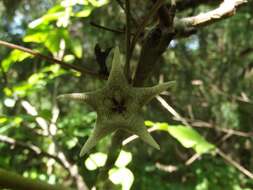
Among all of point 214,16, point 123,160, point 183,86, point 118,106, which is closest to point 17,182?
point 118,106

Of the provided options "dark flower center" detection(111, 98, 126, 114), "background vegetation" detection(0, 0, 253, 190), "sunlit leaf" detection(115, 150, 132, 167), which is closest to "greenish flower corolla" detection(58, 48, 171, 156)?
"dark flower center" detection(111, 98, 126, 114)

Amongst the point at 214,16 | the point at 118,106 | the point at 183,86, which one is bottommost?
the point at 183,86

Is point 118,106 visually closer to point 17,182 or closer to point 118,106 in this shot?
point 118,106

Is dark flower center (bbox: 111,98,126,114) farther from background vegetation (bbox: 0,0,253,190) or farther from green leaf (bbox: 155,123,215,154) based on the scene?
background vegetation (bbox: 0,0,253,190)

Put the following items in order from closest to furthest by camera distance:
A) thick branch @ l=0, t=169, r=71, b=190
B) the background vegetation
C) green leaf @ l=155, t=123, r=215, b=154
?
thick branch @ l=0, t=169, r=71, b=190 < green leaf @ l=155, t=123, r=215, b=154 < the background vegetation

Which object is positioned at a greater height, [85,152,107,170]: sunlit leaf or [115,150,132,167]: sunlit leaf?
[115,150,132,167]: sunlit leaf

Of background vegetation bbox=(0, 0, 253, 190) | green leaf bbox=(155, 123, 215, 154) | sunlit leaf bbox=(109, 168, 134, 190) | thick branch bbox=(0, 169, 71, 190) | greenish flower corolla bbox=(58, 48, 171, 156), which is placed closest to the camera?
thick branch bbox=(0, 169, 71, 190)

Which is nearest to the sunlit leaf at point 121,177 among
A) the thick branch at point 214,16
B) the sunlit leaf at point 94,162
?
the sunlit leaf at point 94,162

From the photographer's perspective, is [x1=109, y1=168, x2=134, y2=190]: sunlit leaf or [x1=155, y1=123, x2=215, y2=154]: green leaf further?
[x1=155, y1=123, x2=215, y2=154]: green leaf

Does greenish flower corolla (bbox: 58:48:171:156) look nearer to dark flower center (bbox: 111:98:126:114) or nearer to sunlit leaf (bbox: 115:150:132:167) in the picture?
dark flower center (bbox: 111:98:126:114)

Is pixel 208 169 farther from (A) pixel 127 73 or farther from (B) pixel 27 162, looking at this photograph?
(A) pixel 127 73

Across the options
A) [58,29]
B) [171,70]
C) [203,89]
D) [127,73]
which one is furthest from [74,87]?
[127,73]

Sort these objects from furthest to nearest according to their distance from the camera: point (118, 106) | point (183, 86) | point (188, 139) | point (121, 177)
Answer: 1. point (183, 86)
2. point (188, 139)
3. point (121, 177)
4. point (118, 106)
